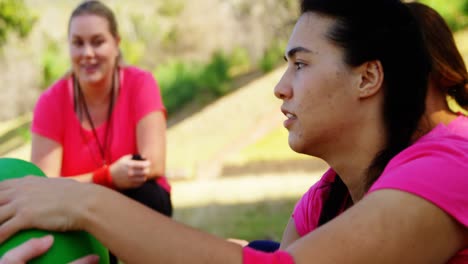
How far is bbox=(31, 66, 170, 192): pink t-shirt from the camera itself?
4.27 metres

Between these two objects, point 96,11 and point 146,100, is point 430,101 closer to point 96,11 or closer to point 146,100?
point 146,100

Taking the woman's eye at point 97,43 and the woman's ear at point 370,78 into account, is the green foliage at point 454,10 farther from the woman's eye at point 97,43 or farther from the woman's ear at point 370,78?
the woman's ear at point 370,78

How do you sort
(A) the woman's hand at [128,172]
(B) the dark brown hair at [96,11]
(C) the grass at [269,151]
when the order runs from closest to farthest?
1. (A) the woman's hand at [128,172]
2. (B) the dark brown hair at [96,11]
3. (C) the grass at [269,151]

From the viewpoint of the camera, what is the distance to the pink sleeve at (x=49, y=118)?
4262mm

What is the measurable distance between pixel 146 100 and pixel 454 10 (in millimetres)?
9743

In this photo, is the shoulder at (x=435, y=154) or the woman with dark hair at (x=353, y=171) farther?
the shoulder at (x=435, y=154)

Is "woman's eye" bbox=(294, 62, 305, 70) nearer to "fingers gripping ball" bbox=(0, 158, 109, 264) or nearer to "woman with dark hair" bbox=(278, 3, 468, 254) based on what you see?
"woman with dark hair" bbox=(278, 3, 468, 254)

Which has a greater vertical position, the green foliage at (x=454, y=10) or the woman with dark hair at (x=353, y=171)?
the woman with dark hair at (x=353, y=171)

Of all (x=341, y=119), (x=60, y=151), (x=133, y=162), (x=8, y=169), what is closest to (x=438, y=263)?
(x=341, y=119)

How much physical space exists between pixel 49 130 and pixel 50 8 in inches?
603

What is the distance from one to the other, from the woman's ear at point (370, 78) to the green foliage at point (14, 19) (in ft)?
42.7

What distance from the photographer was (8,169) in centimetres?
214

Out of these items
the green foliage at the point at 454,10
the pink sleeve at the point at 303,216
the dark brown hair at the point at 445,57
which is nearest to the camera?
the pink sleeve at the point at 303,216

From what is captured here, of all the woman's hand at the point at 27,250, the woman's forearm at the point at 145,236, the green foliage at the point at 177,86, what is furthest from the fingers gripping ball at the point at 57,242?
the green foliage at the point at 177,86
